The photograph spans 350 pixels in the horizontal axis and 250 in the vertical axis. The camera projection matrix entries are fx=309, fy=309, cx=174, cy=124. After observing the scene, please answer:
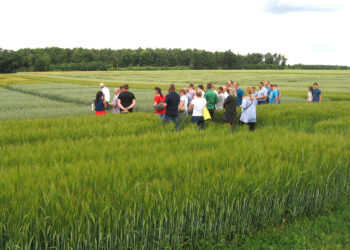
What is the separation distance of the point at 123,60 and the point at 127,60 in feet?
6.28

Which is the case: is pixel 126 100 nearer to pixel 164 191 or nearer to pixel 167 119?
pixel 167 119

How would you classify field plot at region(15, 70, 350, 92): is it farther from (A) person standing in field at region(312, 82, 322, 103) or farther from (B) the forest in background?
(B) the forest in background

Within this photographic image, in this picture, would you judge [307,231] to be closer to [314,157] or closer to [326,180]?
[326,180]

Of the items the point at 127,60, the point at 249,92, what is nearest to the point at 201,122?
the point at 249,92

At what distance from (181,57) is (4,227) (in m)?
144

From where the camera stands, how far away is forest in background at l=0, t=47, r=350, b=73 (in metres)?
126

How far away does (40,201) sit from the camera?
151 inches

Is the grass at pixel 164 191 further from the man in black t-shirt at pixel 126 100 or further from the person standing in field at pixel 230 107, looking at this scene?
the man in black t-shirt at pixel 126 100

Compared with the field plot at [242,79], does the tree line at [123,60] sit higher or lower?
higher

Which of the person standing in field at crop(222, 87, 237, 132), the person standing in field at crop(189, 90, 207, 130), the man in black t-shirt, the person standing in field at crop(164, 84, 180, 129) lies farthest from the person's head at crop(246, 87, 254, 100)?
the man in black t-shirt

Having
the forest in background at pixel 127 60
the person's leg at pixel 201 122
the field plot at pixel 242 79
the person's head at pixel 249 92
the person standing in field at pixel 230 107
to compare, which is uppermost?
the forest in background at pixel 127 60

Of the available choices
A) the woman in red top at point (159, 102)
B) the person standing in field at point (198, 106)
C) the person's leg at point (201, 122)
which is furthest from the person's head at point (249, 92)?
the woman in red top at point (159, 102)

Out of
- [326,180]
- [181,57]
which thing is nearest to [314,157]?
[326,180]

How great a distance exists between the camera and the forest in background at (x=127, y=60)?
12638 cm
